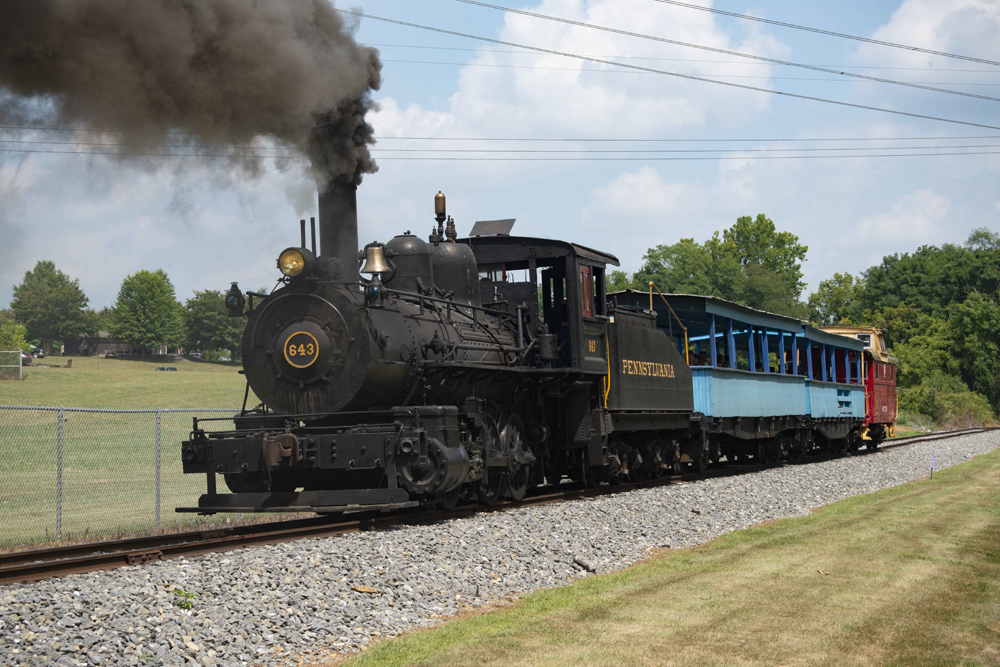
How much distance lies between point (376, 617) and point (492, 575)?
5.69ft

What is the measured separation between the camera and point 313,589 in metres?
6.94

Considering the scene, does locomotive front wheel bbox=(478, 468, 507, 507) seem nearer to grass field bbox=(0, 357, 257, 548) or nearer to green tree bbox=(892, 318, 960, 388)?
grass field bbox=(0, 357, 257, 548)

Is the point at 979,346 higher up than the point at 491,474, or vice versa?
the point at 979,346

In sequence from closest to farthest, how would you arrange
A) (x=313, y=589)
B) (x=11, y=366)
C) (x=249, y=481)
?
(x=313, y=589) < (x=249, y=481) < (x=11, y=366)

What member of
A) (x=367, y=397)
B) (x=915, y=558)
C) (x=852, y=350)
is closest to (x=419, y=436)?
(x=367, y=397)

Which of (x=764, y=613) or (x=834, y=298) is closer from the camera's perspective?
(x=764, y=613)

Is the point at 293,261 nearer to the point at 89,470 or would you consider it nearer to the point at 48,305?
the point at 89,470

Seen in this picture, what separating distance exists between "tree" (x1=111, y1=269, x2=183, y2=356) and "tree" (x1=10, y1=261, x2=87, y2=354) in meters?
14.7

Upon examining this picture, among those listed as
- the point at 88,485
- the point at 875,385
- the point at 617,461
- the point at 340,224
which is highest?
the point at 340,224

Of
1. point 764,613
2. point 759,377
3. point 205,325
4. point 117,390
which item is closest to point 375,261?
point 764,613

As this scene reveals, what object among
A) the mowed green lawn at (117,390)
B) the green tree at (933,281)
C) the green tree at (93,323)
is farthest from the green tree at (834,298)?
the green tree at (93,323)

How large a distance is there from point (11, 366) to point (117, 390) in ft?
19.9

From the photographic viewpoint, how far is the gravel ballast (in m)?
5.63

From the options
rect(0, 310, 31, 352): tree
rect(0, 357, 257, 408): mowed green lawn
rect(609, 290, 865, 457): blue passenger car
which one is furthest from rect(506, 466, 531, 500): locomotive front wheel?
rect(0, 310, 31, 352): tree
